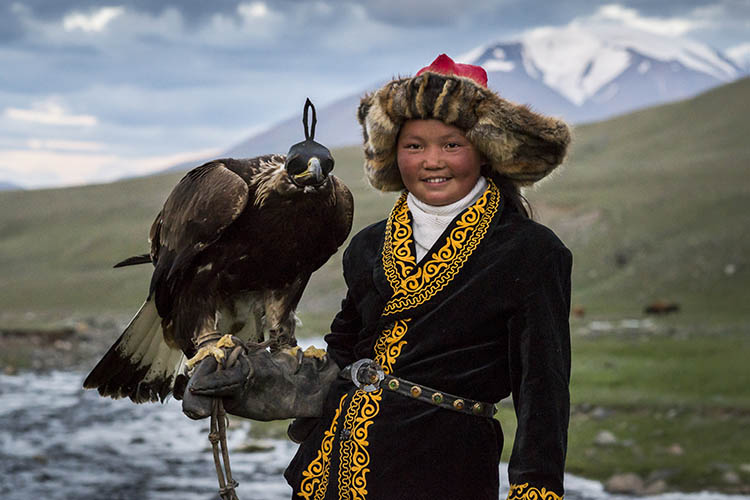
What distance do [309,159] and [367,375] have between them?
2.98 feet

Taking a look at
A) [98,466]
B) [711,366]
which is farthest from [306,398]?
[711,366]

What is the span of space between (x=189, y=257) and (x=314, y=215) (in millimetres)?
621

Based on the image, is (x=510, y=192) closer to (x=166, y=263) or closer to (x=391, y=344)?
(x=391, y=344)

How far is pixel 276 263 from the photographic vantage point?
412 cm

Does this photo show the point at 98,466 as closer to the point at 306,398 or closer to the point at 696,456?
the point at 696,456

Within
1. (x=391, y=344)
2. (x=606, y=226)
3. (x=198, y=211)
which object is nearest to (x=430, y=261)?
(x=391, y=344)

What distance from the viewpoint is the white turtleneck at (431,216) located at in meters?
3.40

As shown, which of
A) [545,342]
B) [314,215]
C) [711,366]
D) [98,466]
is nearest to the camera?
[545,342]

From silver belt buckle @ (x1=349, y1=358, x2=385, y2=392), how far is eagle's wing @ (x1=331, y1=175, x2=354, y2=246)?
2.99 feet

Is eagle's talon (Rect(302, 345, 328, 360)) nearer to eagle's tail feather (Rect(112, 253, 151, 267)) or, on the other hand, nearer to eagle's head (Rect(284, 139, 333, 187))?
eagle's head (Rect(284, 139, 333, 187))

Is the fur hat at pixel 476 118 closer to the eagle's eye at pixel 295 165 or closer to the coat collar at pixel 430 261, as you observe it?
Answer: the coat collar at pixel 430 261

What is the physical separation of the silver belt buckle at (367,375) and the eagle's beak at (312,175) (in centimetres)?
77

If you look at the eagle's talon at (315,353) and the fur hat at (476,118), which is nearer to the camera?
the fur hat at (476,118)

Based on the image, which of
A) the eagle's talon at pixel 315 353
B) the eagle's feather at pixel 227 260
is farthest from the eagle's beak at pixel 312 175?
the eagle's talon at pixel 315 353
